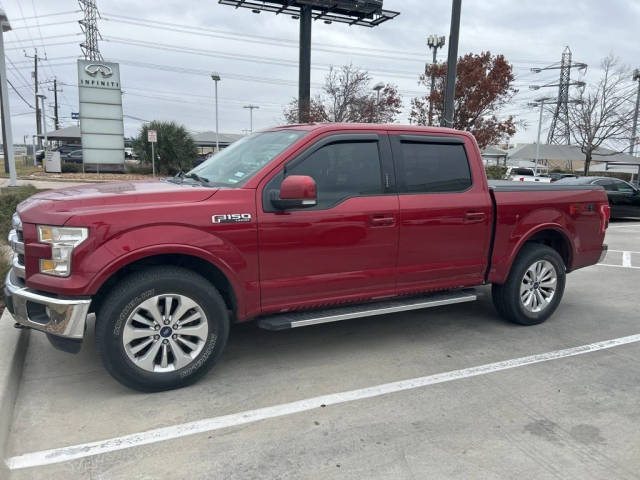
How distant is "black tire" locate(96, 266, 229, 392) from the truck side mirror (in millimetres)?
807

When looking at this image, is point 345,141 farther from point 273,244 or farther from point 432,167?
point 273,244

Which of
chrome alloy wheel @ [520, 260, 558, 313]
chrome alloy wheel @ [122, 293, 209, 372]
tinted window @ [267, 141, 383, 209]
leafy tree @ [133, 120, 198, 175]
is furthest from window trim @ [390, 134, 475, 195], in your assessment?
leafy tree @ [133, 120, 198, 175]

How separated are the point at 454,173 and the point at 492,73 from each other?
748 inches

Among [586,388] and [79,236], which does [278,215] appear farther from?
[586,388]

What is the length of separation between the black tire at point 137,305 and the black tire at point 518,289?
9.72ft

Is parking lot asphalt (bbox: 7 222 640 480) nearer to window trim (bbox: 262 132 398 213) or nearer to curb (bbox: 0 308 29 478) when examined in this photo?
curb (bbox: 0 308 29 478)

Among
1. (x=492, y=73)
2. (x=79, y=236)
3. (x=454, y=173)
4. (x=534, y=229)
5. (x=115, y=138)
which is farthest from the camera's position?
(x=115, y=138)

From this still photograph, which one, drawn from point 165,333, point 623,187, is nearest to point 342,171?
point 165,333

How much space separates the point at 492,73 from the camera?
21578mm

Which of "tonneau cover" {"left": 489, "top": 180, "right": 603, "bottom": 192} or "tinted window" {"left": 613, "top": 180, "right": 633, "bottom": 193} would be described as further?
"tinted window" {"left": 613, "top": 180, "right": 633, "bottom": 193}

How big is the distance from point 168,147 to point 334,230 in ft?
89.7

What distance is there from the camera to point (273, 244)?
3809 mm

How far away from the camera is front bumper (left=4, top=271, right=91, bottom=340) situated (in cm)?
329

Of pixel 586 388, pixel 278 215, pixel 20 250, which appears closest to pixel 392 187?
pixel 278 215
